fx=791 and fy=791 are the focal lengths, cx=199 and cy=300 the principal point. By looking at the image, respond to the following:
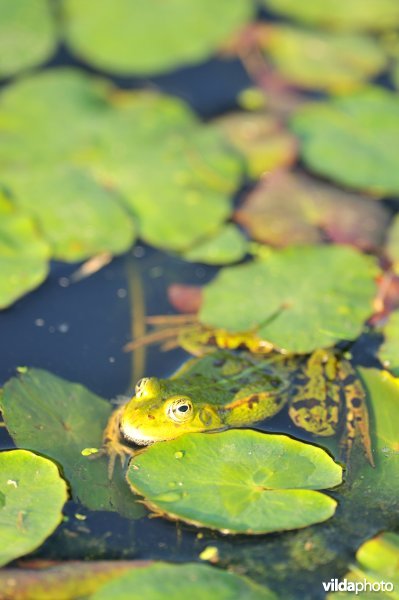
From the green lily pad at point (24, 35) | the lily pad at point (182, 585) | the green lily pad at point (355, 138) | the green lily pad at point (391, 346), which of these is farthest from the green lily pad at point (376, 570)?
the green lily pad at point (24, 35)

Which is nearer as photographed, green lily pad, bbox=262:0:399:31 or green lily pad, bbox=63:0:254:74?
green lily pad, bbox=63:0:254:74

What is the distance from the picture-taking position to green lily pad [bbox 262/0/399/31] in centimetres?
709

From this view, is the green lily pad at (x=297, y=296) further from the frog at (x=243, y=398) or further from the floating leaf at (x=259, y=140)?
the floating leaf at (x=259, y=140)

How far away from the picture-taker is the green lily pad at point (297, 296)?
458 cm

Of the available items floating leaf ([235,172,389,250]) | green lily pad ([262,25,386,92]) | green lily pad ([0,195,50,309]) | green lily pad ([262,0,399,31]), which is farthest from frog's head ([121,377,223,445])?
green lily pad ([262,0,399,31])

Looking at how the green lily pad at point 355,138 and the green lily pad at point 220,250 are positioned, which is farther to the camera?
the green lily pad at point 355,138

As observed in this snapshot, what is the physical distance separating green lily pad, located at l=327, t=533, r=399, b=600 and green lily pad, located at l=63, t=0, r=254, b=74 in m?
4.32

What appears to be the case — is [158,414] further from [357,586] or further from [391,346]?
[391,346]

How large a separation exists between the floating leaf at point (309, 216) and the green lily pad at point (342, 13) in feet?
7.42

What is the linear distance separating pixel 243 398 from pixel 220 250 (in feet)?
3.82

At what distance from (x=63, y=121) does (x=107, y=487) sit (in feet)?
9.93

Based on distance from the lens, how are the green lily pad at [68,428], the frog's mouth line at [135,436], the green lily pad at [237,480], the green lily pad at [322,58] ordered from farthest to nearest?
1. the green lily pad at [322,58]
2. the frog's mouth line at [135,436]
3. the green lily pad at [68,428]
4. the green lily pad at [237,480]

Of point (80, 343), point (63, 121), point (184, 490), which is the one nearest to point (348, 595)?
point (184, 490)

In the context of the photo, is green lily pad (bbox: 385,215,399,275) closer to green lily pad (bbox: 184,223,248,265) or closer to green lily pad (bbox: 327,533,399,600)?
green lily pad (bbox: 184,223,248,265)
